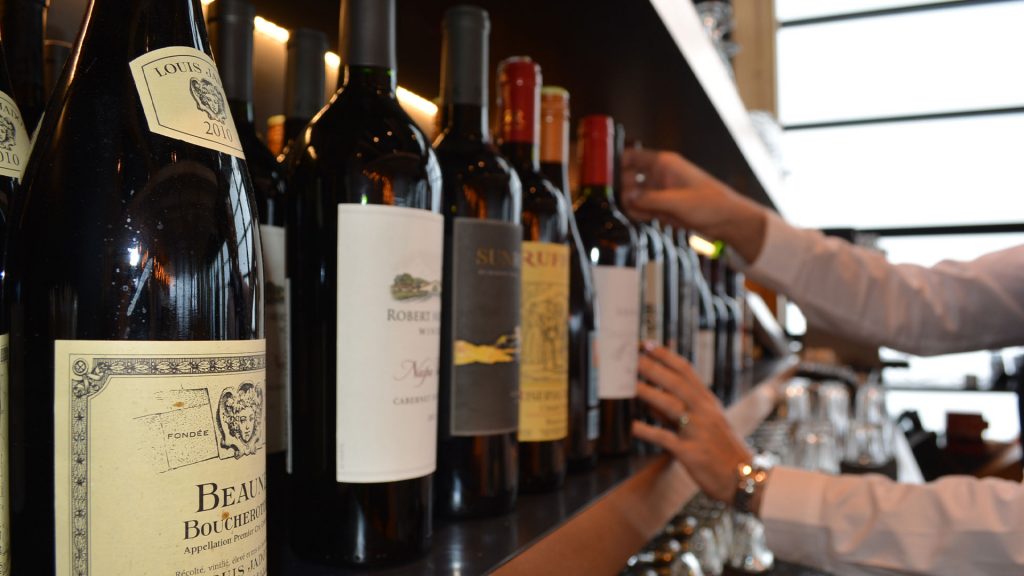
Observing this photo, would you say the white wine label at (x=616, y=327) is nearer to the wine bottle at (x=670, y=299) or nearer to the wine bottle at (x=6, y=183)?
the wine bottle at (x=670, y=299)

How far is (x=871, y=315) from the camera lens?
1281 mm

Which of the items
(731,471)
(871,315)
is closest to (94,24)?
(731,471)

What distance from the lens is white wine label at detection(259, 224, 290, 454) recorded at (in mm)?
456

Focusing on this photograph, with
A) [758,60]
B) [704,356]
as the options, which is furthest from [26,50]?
[758,60]

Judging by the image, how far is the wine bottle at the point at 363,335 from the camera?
41cm

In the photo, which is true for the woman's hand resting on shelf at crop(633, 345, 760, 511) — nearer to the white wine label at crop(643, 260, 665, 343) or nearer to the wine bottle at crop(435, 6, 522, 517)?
the white wine label at crop(643, 260, 665, 343)

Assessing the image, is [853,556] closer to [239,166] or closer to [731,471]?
[731,471]

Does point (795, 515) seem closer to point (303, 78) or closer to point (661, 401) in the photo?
point (661, 401)

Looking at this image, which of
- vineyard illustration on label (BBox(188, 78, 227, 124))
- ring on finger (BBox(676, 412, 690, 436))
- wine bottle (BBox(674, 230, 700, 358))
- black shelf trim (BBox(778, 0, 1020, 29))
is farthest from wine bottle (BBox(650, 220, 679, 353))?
black shelf trim (BBox(778, 0, 1020, 29))

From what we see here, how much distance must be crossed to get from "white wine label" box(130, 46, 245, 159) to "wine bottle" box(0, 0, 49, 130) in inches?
3.8

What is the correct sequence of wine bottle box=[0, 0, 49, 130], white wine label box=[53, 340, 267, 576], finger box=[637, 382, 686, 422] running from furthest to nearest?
finger box=[637, 382, 686, 422], wine bottle box=[0, 0, 49, 130], white wine label box=[53, 340, 267, 576]

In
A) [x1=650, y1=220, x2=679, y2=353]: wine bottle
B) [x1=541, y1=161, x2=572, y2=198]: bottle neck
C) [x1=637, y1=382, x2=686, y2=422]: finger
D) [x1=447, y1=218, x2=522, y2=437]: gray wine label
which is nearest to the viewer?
[x1=447, y1=218, x2=522, y2=437]: gray wine label

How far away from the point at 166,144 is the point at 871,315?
1.23 meters

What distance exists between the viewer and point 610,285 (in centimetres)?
78
